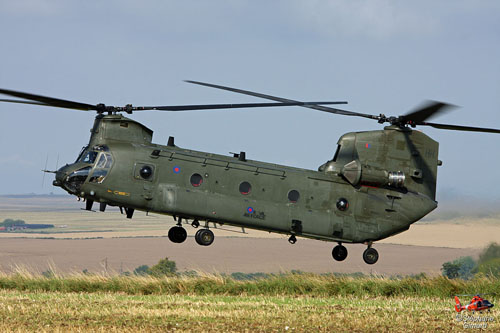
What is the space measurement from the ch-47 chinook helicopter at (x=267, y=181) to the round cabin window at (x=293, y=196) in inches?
1.4

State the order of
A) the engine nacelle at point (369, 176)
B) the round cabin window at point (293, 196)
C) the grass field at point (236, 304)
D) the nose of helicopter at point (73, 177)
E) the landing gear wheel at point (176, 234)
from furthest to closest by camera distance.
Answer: the engine nacelle at point (369, 176)
the round cabin window at point (293, 196)
the landing gear wheel at point (176, 234)
the nose of helicopter at point (73, 177)
the grass field at point (236, 304)

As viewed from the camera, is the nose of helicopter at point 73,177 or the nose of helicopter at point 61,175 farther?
the nose of helicopter at point 61,175

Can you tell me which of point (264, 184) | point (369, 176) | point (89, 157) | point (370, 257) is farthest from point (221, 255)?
point (89, 157)

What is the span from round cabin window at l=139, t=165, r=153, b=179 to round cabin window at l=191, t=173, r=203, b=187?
1440 mm

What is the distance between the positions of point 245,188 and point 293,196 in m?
1.83

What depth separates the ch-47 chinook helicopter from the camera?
873 inches

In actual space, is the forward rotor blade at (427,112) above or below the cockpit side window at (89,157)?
above

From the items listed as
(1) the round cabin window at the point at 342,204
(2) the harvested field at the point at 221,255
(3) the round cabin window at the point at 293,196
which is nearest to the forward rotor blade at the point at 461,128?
(1) the round cabin window at the point at 342,204

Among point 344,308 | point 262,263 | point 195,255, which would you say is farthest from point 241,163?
point 195,255

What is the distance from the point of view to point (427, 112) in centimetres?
2411

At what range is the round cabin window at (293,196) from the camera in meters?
24.0

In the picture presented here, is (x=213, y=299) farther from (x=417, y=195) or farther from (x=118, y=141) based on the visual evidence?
(x=417, y=195)

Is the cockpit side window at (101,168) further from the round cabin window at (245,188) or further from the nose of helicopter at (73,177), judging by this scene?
the round cabin window at (245,188)

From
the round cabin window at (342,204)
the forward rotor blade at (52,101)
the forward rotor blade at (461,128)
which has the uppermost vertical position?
the forward rotor blade at (461,128)
